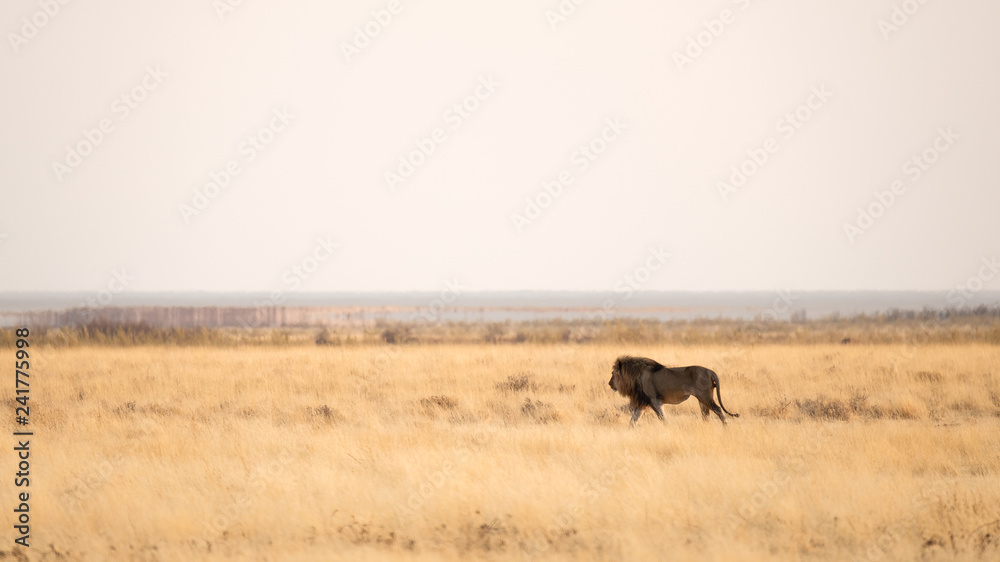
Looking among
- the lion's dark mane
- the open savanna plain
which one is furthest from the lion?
the open savanna plain

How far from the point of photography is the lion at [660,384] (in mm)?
10852

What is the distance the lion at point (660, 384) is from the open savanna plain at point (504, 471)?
322mm

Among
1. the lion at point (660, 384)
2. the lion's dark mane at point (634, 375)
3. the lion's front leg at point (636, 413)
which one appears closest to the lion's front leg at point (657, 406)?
the lion at point (660, 384)

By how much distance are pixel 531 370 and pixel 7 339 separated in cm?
1898

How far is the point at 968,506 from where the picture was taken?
257 inches

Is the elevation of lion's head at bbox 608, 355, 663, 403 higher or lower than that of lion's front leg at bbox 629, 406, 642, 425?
higher

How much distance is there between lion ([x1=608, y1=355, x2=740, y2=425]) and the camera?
10.9 meters

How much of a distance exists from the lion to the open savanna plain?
12.7 inches

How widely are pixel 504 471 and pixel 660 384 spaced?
163 inches

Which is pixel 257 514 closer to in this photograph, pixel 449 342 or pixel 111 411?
pixel 111 411

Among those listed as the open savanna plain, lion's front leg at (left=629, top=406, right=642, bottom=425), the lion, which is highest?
the lion

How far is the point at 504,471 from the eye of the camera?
304 inches

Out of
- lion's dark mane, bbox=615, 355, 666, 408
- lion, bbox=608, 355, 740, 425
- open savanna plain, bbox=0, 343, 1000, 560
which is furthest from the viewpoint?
lion's dark mane, bbox=615, 355, 666, 408

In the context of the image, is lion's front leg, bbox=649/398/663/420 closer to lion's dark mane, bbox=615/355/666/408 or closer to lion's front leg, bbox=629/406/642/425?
lion's dark mane, bbox=615/355/666/408
